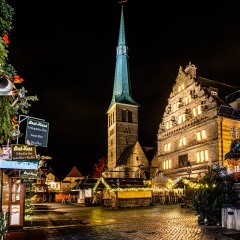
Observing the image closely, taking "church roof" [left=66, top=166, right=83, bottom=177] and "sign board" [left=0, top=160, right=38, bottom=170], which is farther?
"church roof" [left=66, top=166, right=83, bottom=177]

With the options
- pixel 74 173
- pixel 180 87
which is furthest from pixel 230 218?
pixel 74 173

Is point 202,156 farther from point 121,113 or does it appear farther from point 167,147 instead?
point 121,113

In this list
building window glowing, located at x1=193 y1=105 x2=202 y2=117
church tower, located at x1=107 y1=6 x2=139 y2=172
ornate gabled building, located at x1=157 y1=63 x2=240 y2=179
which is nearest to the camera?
ornate gabled building, located at x1=157 y1=63 x2=240 y2=179

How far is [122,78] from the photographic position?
76.5m

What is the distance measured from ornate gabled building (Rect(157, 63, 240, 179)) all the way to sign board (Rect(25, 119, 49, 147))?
24.1 metres

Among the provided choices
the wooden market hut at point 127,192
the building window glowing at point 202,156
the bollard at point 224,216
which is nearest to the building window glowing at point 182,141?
the building window glowing at point 202,156

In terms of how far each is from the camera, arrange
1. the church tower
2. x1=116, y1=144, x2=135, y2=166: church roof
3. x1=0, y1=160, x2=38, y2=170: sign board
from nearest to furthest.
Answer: x1=0, y1=160, x2=38, y2=170: sign board, x1=116, y1=144, x2=135, y2=166: church roof, the church tower

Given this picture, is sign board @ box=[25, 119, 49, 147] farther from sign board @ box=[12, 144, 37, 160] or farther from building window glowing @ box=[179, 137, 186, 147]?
building window glowing @ box=[179, 137, 186, 147]

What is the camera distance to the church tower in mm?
72438

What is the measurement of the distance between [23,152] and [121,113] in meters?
63.3

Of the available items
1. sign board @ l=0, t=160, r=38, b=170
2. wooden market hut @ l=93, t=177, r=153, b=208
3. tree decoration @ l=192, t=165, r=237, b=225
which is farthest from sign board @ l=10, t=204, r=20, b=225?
wooden market hut @ l=93, t=177, r=153, b=208

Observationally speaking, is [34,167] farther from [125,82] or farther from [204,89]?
[125,82]

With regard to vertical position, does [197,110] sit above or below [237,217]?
above

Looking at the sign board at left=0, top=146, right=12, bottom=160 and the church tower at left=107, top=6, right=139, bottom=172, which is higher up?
the church tower at left=107, top=6, right=139, bottom=172
